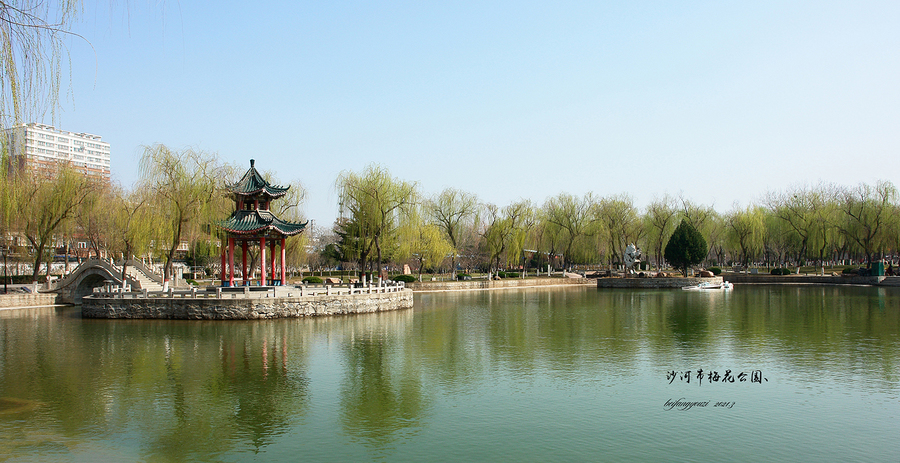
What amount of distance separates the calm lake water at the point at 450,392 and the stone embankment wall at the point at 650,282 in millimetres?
24853

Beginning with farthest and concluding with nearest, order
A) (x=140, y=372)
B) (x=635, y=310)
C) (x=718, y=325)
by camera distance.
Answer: (x=635, y=310) < (x=718, y=325) < (x=140, y=372)

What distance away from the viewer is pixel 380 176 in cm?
3738

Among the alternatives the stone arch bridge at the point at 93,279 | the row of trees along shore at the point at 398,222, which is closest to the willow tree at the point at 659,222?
the row of trees along shore at the point at 398,222

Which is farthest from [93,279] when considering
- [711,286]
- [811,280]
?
[811,280]

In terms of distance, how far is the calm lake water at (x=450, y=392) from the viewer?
29.9 feet

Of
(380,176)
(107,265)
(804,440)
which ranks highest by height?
(380,176)

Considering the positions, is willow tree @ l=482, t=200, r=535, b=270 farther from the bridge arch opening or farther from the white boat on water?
the bridge arch opening

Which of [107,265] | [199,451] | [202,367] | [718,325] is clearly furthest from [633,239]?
[199,451]

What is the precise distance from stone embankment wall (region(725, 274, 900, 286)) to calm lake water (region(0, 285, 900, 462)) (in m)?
27.6

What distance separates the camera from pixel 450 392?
12328 millimetres

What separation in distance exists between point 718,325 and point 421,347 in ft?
38.9

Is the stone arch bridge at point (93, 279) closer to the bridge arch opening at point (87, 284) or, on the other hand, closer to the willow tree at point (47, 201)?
the bridge arch opening at point (87, 284)

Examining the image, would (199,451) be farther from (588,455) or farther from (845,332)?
(845,332)

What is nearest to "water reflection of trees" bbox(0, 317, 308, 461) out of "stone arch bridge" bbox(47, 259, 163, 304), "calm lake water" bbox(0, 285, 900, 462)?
"calm lake water" bbox(0, 285, 900, 462)
